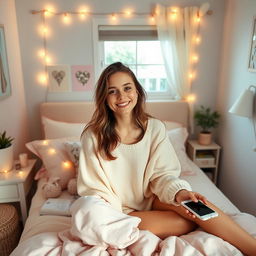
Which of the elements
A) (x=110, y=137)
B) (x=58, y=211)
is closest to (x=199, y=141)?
(x=110, y=137)

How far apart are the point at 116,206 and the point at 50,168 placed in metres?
0.82

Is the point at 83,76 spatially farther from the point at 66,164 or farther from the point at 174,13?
the point at 174,13

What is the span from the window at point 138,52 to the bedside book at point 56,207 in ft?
4.51

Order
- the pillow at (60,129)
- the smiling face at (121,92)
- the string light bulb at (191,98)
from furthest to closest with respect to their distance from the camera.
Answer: the string light bulb at (191,98)
the pillow at (60,129)
the smiling face at (121,92)

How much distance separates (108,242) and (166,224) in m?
0.36

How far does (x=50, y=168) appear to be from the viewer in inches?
77.7

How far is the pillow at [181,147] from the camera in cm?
207

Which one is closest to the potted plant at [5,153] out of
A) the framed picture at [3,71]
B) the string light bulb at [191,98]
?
the framed picture at [3,71]

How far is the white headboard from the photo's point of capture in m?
2.40

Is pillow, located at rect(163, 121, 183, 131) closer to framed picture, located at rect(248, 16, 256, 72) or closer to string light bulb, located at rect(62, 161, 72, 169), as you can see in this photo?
framed picture, located at rect(248, 16, 256, 72)

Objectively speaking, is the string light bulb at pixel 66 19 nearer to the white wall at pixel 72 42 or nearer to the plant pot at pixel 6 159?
the white wall at pixel 72 42

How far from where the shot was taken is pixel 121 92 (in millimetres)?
1363

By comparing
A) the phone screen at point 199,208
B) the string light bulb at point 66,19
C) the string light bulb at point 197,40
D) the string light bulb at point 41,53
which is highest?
the string light bulb at point 66,19

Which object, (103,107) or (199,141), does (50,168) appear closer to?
(103,107)
